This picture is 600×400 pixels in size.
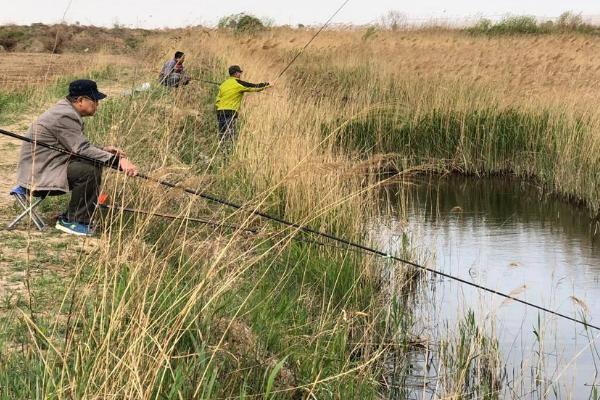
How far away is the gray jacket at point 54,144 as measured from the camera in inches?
218

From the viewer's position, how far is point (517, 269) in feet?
24.7

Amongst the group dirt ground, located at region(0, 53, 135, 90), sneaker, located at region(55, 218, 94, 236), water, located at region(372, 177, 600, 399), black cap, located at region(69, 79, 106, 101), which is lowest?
water, located at region(372, 177, 600, 399)

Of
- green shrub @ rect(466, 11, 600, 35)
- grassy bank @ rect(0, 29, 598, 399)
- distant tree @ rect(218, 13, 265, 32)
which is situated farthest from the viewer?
green shrub @ rect(466, 11, 600, 35)

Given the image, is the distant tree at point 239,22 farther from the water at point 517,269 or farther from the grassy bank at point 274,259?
the water at point 517,269

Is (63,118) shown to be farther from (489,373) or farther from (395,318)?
(489,373)

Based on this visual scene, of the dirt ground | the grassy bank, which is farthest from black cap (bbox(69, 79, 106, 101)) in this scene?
the dirt ground

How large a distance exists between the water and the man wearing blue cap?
2.10 meters

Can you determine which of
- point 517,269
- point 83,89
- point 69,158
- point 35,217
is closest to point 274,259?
point 69,158

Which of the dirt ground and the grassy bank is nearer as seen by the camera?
the grassy bank

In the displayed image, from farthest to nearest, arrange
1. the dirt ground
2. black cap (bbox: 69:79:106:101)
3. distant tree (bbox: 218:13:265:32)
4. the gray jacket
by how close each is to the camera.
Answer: distant tree (bbox: 218:13:265:32) → the dirt ground → black cap (bbox: 69:79:106:101) → the gray jacket

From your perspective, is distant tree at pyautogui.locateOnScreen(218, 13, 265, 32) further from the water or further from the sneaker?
the sneaker

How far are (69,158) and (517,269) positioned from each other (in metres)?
4.06

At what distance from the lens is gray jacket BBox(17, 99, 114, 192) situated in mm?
5547

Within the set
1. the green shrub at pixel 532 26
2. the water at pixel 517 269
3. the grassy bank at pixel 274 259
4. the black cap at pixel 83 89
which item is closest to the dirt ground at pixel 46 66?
the grassy bank at pixel 274 259
